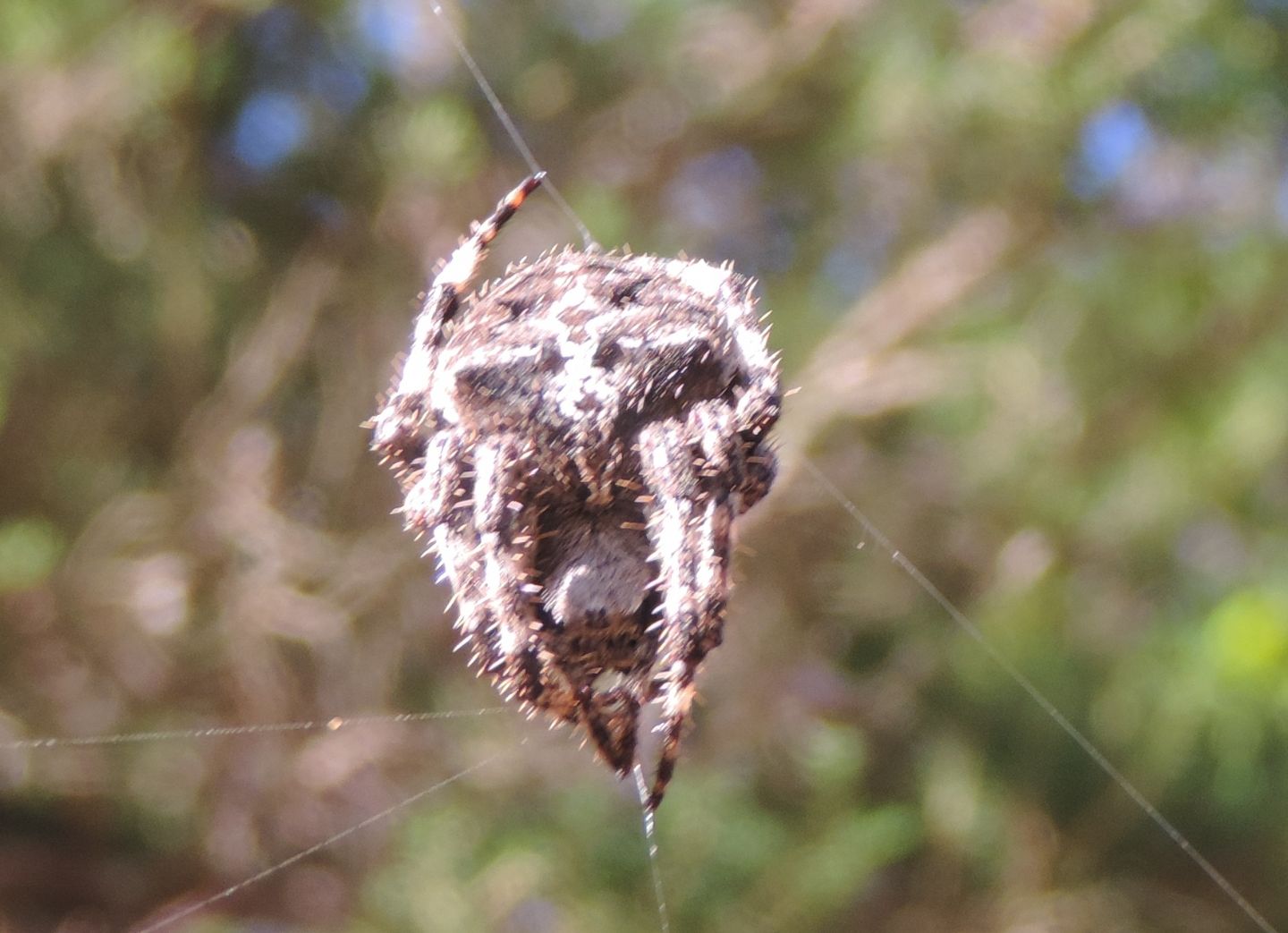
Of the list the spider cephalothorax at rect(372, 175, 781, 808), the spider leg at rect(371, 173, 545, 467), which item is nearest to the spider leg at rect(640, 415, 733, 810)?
the spider cephalothorax at rect(372, 175, 781, 808)

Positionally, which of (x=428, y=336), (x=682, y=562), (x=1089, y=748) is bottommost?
(x=1089, y=748)

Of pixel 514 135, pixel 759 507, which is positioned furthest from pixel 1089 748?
pixel 514 135

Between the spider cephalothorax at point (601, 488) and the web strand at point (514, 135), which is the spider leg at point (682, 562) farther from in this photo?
the web strand at point (514, 135)

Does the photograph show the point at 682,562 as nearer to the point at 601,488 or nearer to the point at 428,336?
the point at 601,488

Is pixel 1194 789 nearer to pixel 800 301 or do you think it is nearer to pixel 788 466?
pixel 788 466

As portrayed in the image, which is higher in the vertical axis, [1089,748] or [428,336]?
[428,336]

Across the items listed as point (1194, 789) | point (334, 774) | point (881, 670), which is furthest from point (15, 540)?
point (1194, 789)

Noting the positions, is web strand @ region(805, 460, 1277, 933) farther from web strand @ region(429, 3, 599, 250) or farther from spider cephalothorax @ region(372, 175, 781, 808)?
spider cephalothorax @ region(372, 175, 781, 808)
